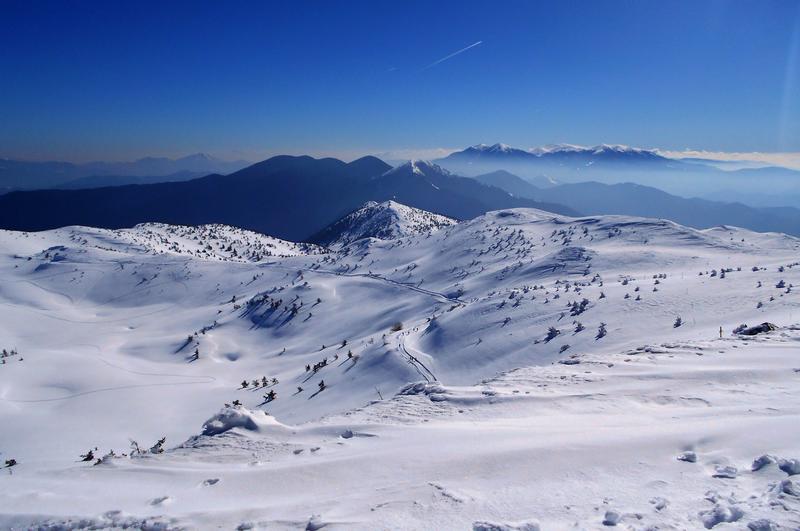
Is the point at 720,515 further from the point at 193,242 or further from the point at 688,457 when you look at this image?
the point at 193,242

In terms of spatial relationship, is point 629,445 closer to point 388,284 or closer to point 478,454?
point 478,454

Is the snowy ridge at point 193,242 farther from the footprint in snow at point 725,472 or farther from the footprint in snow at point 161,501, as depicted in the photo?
the footprint in snow at point 725,472

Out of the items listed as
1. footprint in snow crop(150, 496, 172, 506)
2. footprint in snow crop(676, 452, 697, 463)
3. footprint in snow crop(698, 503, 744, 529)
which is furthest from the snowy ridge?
footprint in snow crop(698, 503, 744, 529)

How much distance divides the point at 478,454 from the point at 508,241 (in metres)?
38.1

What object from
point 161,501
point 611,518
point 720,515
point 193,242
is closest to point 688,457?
point 720,515

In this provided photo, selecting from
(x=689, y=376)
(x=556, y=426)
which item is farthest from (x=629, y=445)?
(x=689, y=376)

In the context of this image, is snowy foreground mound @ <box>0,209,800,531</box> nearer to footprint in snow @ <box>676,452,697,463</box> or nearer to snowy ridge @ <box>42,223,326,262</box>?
footprint in snow @ <box>676,452,697,463</box>

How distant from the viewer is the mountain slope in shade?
9688 cm

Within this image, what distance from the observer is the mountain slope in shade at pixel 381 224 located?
96875 millimetres

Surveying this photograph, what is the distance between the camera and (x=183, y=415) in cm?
1678

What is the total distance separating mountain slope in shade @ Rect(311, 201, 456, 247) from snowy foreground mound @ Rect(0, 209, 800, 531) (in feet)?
175

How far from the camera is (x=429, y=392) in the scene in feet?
28.5

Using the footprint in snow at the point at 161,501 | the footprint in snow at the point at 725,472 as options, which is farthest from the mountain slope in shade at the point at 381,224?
the footprint in snow at the point at 725,472

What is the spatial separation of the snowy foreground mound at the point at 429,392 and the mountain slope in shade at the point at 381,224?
5347 cm
